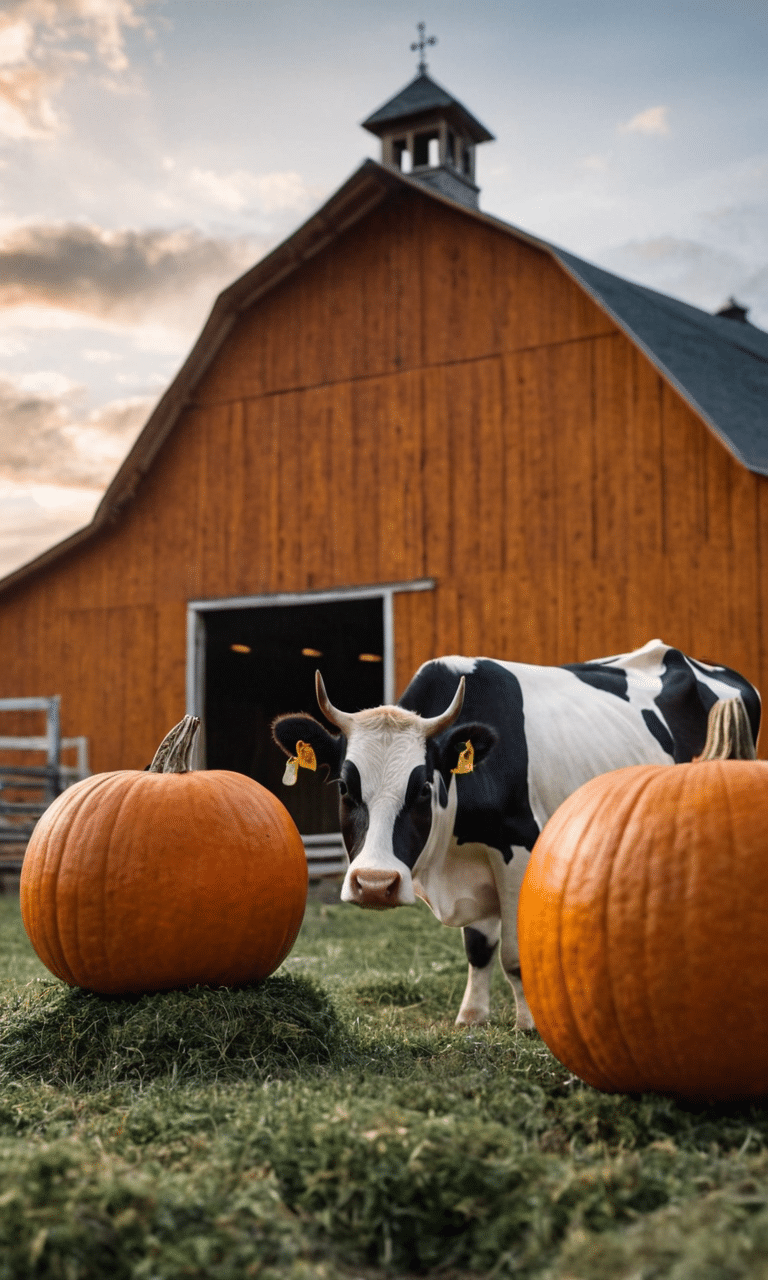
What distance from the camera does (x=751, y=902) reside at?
3.15 metres

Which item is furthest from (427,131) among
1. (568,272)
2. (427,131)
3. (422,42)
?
(568,272)

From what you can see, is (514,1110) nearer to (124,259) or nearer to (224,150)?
(224,150)

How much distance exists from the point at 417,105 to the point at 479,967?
1536 cm

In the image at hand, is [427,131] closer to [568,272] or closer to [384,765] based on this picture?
[568,272]

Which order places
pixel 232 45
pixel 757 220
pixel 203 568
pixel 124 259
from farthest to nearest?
pixel 757 220, pixel 124 259, pixel 203 568, pixel 232 45

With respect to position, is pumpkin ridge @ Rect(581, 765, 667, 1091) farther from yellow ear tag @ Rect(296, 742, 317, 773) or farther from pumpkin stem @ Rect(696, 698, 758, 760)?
yellow ear tag @ Rect(296, 742, 317, 773)

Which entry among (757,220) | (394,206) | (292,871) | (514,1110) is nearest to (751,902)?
(514,1110)

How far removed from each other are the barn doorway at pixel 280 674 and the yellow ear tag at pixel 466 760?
884cm

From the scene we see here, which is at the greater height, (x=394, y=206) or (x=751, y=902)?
(x=394, y=206)

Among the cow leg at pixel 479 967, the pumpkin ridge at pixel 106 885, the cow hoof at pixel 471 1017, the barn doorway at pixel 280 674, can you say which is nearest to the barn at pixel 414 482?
the barn doorway at pixel 280 674

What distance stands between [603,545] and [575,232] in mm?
15797

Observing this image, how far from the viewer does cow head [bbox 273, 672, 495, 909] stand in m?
4.84

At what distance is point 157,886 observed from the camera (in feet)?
14.2

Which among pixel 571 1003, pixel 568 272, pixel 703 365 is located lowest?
pixel 571 1003
